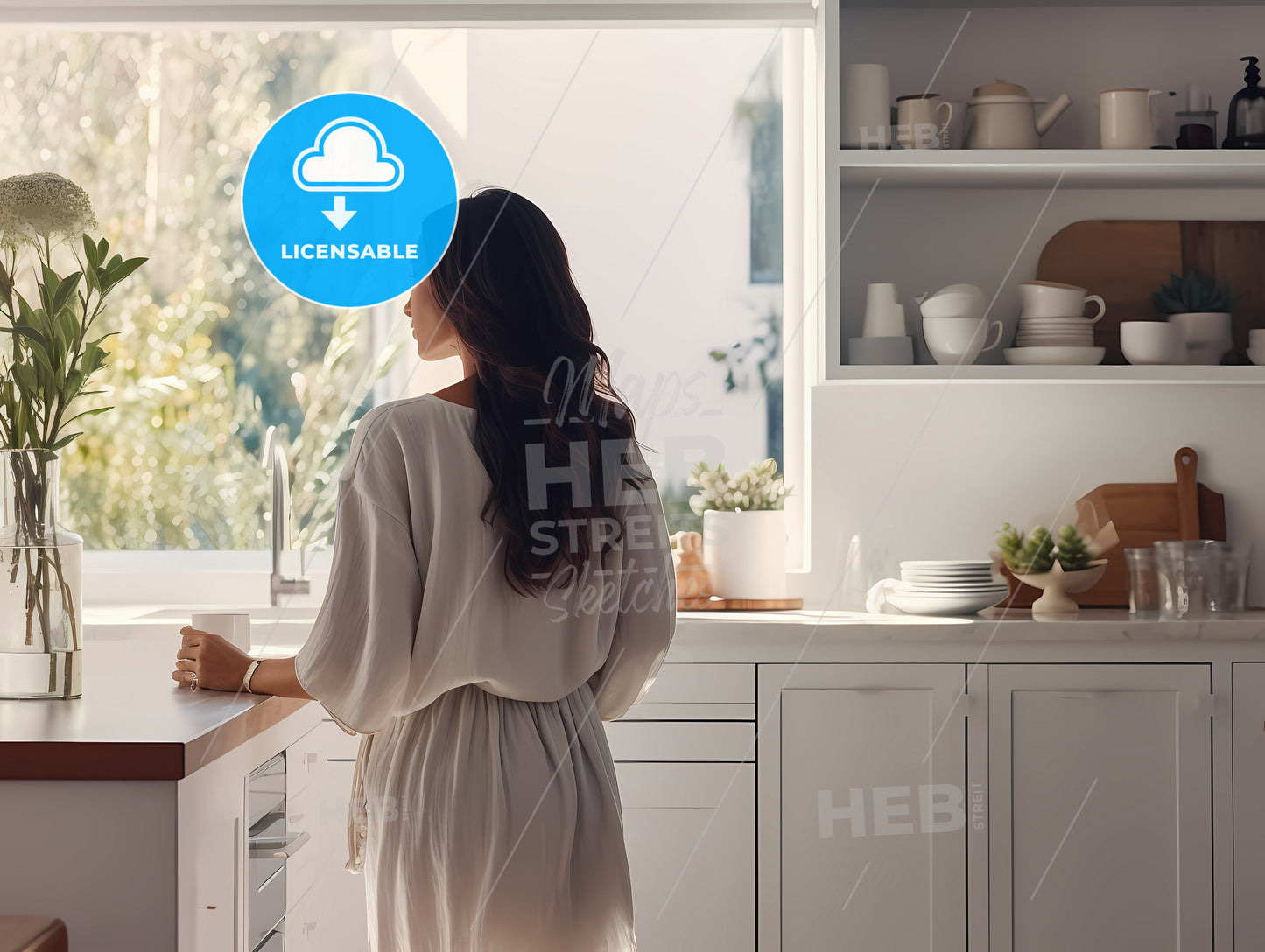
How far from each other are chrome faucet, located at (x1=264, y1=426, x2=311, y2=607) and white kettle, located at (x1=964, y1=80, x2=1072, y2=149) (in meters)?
1.56

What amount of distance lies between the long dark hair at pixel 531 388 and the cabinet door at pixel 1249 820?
4.37 ft

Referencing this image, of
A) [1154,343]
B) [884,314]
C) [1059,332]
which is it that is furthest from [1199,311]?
[884,314]

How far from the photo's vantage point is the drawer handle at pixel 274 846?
127 cm

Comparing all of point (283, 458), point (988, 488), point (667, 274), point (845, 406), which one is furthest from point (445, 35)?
point (988, 488)

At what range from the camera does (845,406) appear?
2402 millimetres

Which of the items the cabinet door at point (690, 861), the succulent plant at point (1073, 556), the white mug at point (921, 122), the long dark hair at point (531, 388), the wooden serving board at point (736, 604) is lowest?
the cabinet door at point (690, 861)

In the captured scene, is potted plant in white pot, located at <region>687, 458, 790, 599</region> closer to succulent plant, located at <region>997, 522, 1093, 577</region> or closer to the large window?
the large window

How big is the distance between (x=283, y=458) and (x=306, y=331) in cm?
36

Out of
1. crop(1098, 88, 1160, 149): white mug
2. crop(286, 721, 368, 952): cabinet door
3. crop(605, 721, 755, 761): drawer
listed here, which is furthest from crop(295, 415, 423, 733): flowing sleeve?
crop(1098, 88, 1160, 149): white mug

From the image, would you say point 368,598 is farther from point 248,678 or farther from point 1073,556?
point 1073,556

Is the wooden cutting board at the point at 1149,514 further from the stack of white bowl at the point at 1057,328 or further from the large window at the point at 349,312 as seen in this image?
the large window at the point at 349,312

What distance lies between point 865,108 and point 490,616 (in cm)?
147

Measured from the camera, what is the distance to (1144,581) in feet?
7.09

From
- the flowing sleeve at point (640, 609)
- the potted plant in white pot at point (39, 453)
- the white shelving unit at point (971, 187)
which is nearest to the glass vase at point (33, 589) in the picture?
the potted plant in white pot at point (39, 453)
